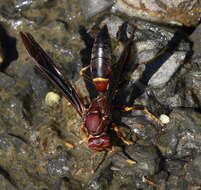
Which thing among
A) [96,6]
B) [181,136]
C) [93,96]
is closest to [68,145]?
[93,96]

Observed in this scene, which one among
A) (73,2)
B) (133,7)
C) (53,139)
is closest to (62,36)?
(73,2)

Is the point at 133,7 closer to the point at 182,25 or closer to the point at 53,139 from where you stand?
the point at 182,25

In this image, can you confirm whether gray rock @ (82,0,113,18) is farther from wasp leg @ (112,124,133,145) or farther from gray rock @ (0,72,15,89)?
wasp leg @ (112,124,133,145)

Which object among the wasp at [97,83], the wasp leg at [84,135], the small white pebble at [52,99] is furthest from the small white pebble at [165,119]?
the small white pebble at [52,99]

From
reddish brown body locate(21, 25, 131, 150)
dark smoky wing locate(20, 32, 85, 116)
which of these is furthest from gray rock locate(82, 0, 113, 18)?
dark smoky wing locate(20, 32, 85, 116)

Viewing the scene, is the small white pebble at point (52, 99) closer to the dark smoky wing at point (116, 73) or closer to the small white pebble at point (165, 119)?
the dark smoky wing at point (116, 73)

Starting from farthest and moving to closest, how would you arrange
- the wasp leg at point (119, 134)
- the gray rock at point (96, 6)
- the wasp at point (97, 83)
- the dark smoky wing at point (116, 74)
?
1. the gray rock at point (96, 6)
2. the wasp leg at point (119, 134)
3. the wasp at point (97, 83)
4. the dark smoky wing at point (116, 74)

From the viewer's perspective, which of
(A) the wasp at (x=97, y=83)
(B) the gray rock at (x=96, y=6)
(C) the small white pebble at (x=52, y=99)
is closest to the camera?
(A) the wasp at (x=97, y=83)

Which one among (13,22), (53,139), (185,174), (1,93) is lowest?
(185,174)
